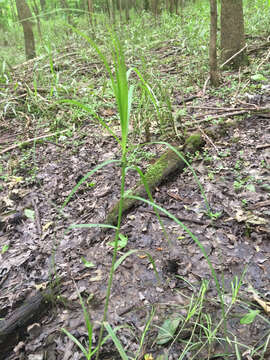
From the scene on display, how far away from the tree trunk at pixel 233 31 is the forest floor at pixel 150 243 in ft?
3.83

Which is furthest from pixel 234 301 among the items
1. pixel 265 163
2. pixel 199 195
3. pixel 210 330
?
pixel 265 163

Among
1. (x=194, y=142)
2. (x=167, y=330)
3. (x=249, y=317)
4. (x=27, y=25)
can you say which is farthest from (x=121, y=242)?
(x=27, y=25)

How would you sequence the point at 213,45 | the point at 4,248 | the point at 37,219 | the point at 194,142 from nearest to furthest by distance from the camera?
the point at 4,248 < the point at 37,219 < the point at 194,142 < the point at 213,45

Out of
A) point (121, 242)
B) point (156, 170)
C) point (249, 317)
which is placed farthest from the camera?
point (156, 170)

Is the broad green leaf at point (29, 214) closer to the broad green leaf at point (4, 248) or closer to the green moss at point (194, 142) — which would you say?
the broad green leaf at point (4, 248)

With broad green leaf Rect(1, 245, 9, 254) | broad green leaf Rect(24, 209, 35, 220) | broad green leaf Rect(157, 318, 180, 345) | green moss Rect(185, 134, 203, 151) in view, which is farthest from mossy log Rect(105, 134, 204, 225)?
broad green leaf Rect(157, 318, 180, 345)

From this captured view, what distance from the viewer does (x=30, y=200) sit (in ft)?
9.61

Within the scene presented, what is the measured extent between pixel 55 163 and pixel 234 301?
8.87ft

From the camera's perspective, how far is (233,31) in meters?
4.39

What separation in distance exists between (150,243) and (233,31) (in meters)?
4.08

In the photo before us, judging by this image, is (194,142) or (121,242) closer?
(121,242)

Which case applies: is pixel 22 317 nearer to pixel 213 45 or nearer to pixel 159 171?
pixel 159 171

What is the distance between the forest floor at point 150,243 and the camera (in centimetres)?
160

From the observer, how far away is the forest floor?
1.60 meters
